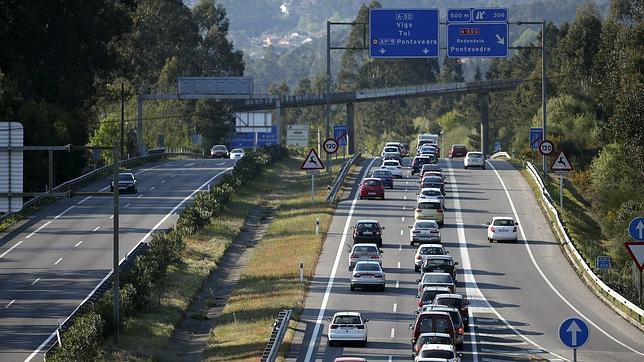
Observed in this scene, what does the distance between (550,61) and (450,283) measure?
128342 mm

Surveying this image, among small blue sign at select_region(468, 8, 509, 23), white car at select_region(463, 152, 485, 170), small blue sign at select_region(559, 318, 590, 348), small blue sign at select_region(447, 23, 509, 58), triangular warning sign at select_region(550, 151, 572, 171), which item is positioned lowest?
small blue sign at select_region(559, 318, 590, 348)

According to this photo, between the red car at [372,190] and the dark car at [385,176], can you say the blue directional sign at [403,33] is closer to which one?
the red car at [372,190]

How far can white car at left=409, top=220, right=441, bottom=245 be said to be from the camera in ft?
196

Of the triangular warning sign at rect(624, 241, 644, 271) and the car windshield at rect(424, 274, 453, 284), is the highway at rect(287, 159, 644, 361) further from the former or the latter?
the triangular warning sign at rect(624, 241, 644, 271)

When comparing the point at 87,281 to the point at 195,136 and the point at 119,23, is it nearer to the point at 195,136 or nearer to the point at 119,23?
the point at 119,23

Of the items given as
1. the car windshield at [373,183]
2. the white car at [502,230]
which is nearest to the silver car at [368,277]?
the white car at [502,230]

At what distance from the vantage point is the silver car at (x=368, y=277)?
4878 cm

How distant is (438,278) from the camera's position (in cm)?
4675

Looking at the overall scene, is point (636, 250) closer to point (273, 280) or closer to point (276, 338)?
point (276, 338)

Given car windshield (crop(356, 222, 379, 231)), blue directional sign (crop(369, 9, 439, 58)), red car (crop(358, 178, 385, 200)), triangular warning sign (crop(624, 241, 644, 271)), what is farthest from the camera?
blue directional sign (crop(369, 9, 439, 58))

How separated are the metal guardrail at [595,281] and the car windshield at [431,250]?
19.4 feet

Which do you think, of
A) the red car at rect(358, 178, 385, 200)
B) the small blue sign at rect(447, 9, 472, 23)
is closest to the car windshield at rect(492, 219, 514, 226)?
the red car at rect(358, 178, 385, 200)

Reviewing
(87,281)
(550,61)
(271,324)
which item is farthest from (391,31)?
(550,61)

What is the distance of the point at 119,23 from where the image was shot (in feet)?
325
